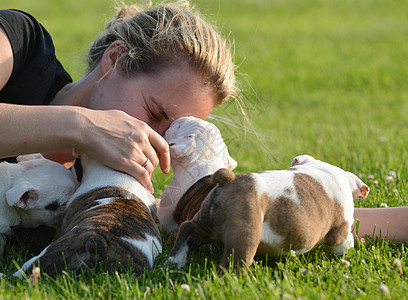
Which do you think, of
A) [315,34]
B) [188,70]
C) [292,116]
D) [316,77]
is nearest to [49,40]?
[188,70]

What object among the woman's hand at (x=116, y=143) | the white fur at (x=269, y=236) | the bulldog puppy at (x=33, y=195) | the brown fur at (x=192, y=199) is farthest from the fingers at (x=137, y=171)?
the white fur at (x=269, y=236)

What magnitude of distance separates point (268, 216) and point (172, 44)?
171 centimetres

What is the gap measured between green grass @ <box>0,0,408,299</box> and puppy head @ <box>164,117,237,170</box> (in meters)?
0.59

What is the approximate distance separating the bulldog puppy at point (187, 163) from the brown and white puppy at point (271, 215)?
1.84ft

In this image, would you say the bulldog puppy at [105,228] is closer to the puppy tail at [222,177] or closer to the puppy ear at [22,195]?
the puppy ear at [22,195]

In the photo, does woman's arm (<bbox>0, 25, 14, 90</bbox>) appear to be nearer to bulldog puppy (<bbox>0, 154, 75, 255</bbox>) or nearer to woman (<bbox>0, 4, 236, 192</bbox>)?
woman (<bbox>0, 4, 236, 192</bbox>)

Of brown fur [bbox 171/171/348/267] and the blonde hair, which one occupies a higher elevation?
the blonde hair

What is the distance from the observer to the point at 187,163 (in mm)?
3846

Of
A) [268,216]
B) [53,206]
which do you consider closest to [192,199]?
[268,216]

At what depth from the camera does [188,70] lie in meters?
4.14

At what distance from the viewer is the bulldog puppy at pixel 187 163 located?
3682mm

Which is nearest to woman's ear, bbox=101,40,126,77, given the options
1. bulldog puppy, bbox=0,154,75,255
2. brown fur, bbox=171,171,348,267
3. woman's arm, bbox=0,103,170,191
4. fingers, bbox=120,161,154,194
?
woman's arm, bbox=0,103,170,191

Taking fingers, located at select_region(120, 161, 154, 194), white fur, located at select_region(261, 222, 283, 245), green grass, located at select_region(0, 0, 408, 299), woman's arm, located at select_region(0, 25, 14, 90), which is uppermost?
woman's arm, located at select_region(0, 25, 14, 90)

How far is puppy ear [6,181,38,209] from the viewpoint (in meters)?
3.38
